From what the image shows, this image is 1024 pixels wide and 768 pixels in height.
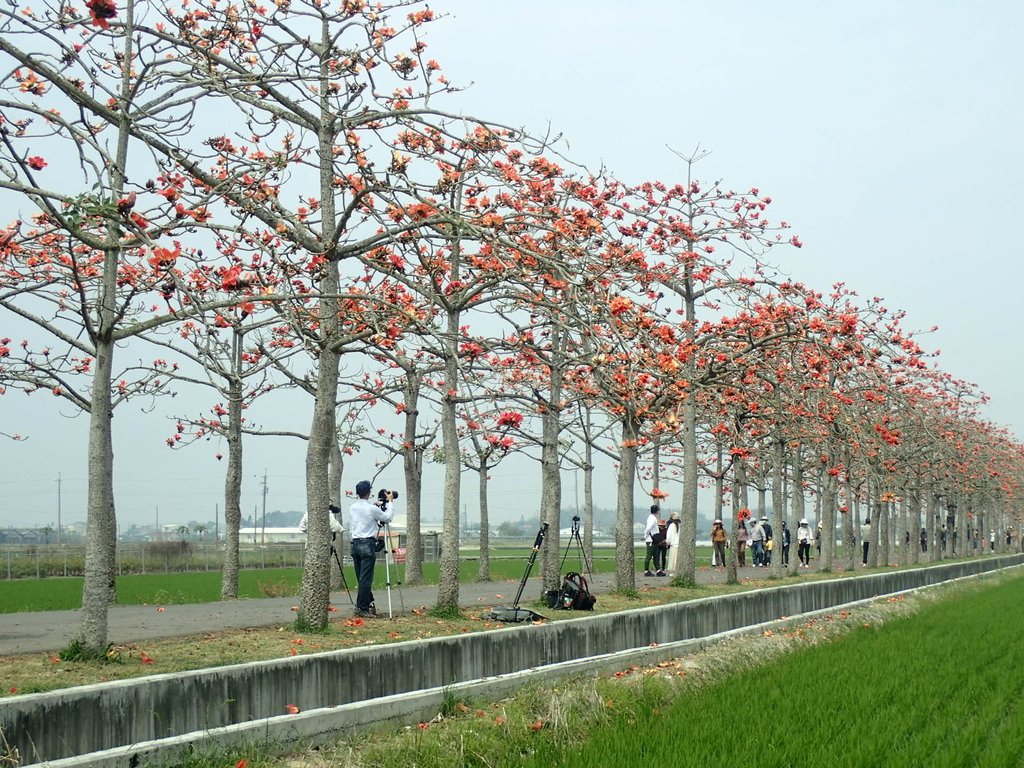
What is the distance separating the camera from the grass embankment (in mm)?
9180

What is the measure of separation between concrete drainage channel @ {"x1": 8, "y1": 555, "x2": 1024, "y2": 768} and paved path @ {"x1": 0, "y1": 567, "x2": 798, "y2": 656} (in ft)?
16.3

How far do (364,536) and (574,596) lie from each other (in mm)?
3483

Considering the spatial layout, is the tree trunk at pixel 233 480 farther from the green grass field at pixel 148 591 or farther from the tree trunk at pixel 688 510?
the tree trunk at pixel 688 510

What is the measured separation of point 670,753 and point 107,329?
22.8 feet

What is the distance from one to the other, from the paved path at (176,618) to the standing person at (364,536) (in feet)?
3.51

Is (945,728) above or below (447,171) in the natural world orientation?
below

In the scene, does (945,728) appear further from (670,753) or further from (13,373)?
(13,373)

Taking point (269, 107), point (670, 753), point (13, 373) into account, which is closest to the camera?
point (670, 753)

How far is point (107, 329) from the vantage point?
1256cm

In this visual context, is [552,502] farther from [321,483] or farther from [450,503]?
[321,483]

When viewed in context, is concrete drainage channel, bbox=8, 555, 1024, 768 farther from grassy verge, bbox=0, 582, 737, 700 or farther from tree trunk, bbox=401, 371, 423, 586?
tree trunk, bbox=401, 371, 423, 586

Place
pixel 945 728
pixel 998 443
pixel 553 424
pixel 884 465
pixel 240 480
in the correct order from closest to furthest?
pixel 945 728
pixel 553 424
pixel 240 480
pixel 884 465
pixel 998 443

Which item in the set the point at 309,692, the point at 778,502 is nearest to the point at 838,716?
the point at 309,692

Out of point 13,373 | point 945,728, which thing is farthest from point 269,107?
point 945,728
